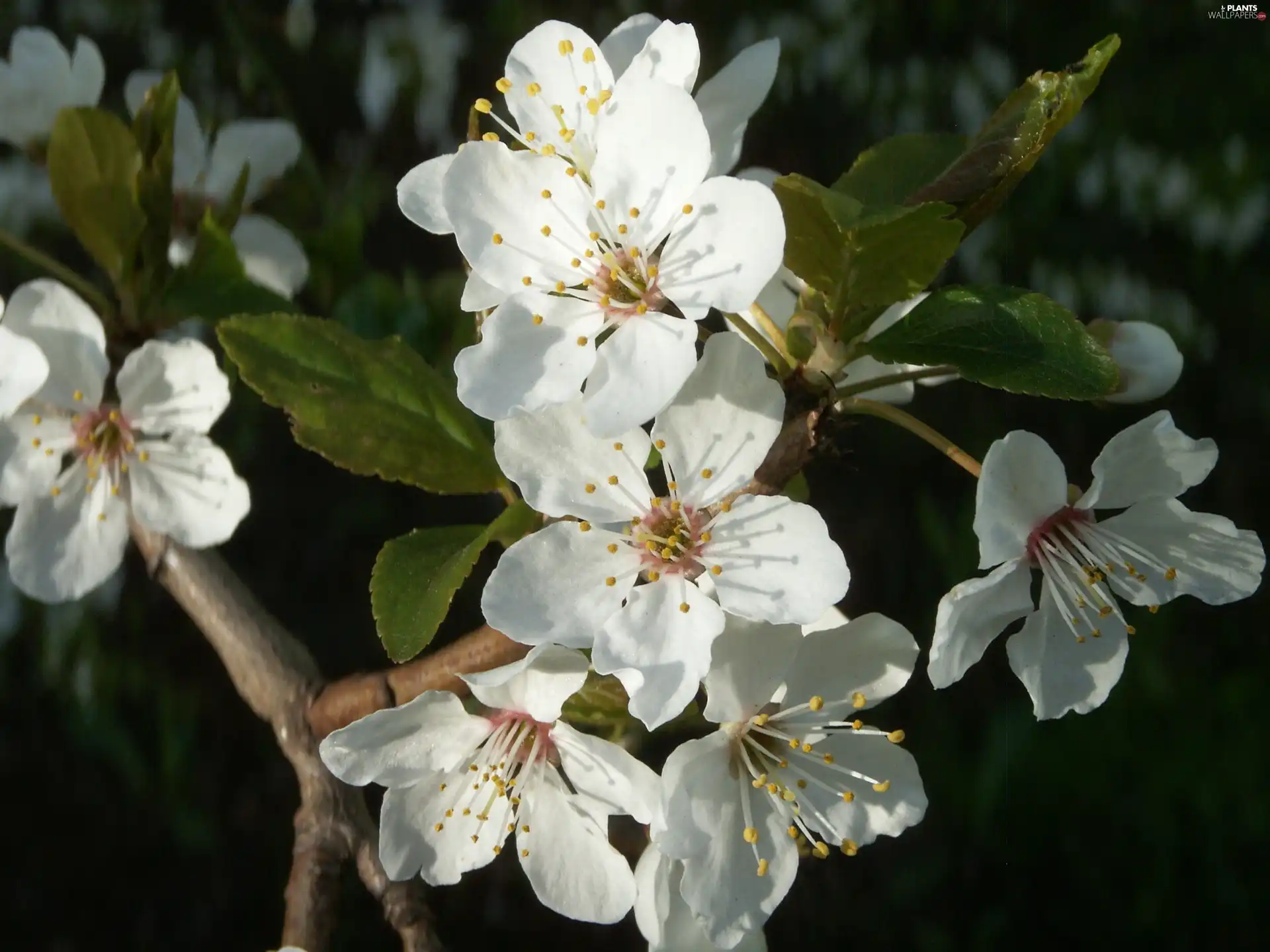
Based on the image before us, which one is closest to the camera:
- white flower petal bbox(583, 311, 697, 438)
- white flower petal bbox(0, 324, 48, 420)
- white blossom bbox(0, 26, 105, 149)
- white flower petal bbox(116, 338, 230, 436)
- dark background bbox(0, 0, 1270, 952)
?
white flower petal bbox(583, 311, 697, 438)

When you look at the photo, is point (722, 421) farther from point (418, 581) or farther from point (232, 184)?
point (232, 184)

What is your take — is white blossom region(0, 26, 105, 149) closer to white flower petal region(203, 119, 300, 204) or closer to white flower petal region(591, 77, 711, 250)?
white flower petal region(203, 119, 300, 204)

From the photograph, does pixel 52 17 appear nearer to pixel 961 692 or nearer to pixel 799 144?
pixel 799 144

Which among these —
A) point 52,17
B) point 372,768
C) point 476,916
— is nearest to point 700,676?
point 372,768

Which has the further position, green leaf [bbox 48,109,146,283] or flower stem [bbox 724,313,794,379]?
green leaf [bbox 48,109,146,283]

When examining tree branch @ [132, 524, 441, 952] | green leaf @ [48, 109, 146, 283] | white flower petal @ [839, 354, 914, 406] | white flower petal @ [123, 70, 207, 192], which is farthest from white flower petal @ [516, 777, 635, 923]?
white flower petal @ [123, 70, 207, 192]

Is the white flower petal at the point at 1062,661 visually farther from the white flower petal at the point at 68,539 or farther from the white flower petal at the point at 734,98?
the white flower petal at the point at 68,539

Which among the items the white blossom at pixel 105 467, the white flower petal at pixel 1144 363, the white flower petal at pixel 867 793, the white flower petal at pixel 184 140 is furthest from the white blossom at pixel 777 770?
the white flower petal at pixel 184 140

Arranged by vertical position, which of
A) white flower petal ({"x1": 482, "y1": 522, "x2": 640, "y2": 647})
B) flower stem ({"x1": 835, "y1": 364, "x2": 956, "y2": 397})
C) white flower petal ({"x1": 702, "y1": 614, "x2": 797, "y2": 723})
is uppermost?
flower stem ({"x1": 835, "y1": 364, "x2": 956, "y2": 397})
